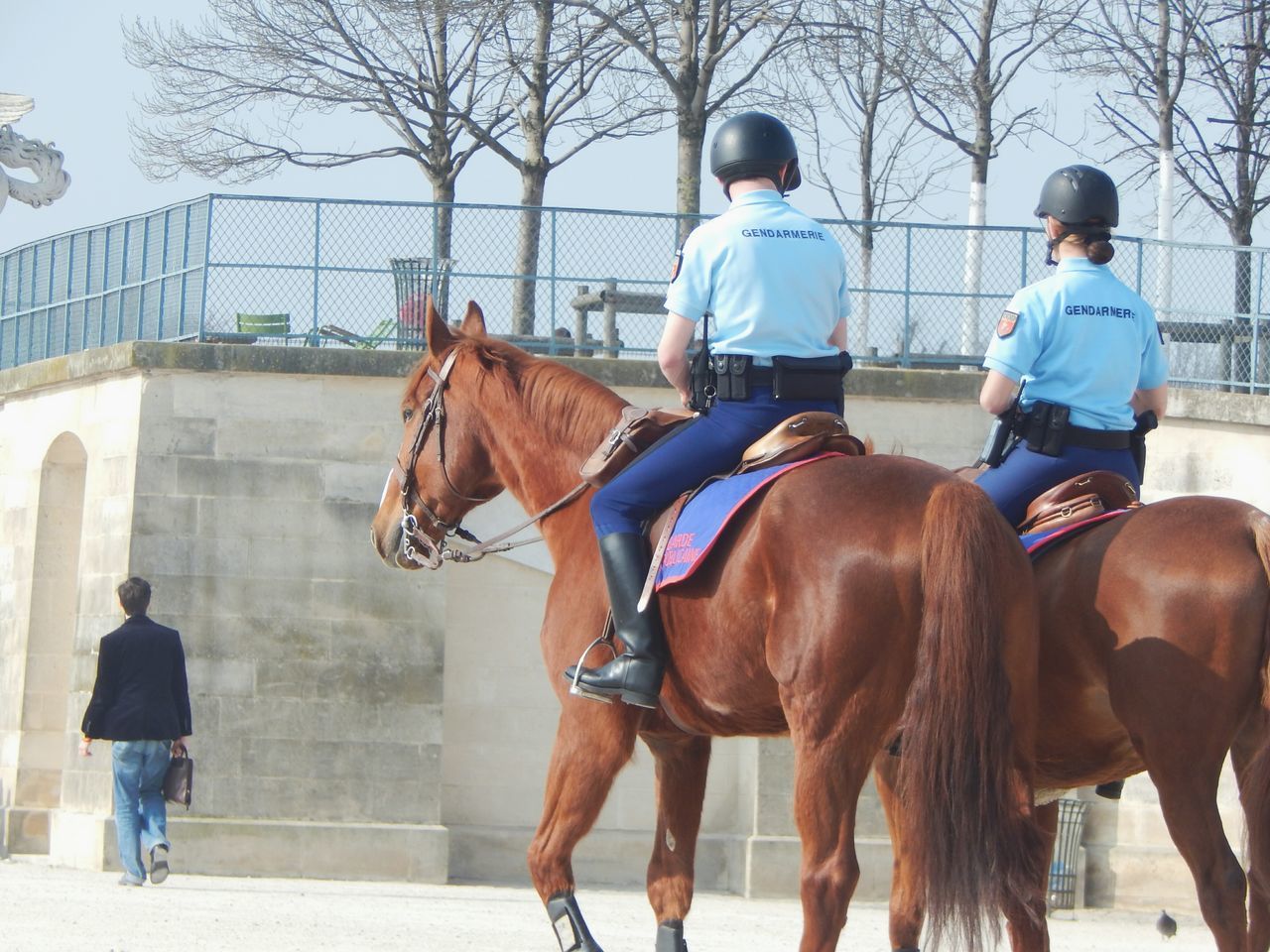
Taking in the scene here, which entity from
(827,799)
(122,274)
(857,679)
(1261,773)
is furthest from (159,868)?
(1261,773)

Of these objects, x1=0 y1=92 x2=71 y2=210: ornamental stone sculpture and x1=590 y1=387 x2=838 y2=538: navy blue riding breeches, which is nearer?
x1=590 y1=387 x2=838 y2=538: navy blue riding breeches

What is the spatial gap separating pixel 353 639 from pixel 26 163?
5211mm

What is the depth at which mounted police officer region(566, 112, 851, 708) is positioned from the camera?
6.50 m

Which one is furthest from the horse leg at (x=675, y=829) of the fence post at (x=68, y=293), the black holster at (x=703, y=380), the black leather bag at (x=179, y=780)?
the fence post at (x=68, y=293)

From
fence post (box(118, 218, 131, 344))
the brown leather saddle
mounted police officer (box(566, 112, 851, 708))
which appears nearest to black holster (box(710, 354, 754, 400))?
mounted police officer (box(566, 112, 851, 708))

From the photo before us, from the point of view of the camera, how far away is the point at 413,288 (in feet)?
50.4

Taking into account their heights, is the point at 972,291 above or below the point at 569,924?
above

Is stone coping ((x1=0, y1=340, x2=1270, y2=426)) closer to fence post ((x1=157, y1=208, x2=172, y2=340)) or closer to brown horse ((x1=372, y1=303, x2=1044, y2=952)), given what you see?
fence post ((x1=157, y1=208, x2=172, y2=340))

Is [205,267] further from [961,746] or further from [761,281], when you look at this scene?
[961,746]

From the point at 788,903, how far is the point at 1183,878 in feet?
9.79

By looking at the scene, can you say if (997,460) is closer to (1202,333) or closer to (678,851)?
(678,851)

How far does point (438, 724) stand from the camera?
14.8 meters

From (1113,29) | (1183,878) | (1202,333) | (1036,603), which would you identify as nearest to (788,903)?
(1183,878)

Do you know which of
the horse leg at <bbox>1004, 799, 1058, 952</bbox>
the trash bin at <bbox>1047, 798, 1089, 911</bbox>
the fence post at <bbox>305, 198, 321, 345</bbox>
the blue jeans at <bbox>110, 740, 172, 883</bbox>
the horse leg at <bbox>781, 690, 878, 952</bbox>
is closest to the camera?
the horse leg at <bbox>781, 690, 878, 952</bbox>
